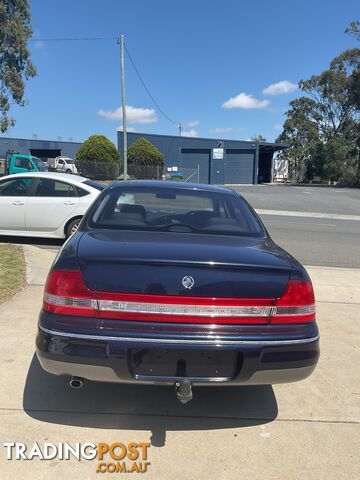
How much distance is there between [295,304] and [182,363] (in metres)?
0.76

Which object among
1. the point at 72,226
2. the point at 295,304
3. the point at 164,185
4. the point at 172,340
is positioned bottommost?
the point at 72,226

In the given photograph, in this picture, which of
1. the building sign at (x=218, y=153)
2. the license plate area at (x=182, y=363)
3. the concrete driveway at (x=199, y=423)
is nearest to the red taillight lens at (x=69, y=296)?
the license plate area at (x=182, y=363)

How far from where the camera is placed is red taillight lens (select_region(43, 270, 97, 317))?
2.66 m

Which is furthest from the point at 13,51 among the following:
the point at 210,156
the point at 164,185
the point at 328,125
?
the point at 328,125

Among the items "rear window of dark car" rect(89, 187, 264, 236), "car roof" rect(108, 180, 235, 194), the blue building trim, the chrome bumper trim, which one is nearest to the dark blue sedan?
the chrome bumper trim

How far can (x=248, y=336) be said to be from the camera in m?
2.67

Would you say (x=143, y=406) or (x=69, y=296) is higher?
(x=69, y=296)

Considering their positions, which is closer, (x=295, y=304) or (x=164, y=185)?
(x=295, y=304)

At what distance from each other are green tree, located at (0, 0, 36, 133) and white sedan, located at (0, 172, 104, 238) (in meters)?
27.4

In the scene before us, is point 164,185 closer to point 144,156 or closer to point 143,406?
point 143,406

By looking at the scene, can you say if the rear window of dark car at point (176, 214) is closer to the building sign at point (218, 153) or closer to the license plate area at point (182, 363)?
the license plate area at point (182, 363)

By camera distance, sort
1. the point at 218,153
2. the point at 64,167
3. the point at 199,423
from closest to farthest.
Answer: the point at 199,423 → the point at 64,167 → the point at 218,153

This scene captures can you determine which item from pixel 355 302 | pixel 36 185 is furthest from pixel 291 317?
pixel 36 185

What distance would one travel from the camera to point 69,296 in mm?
2697
